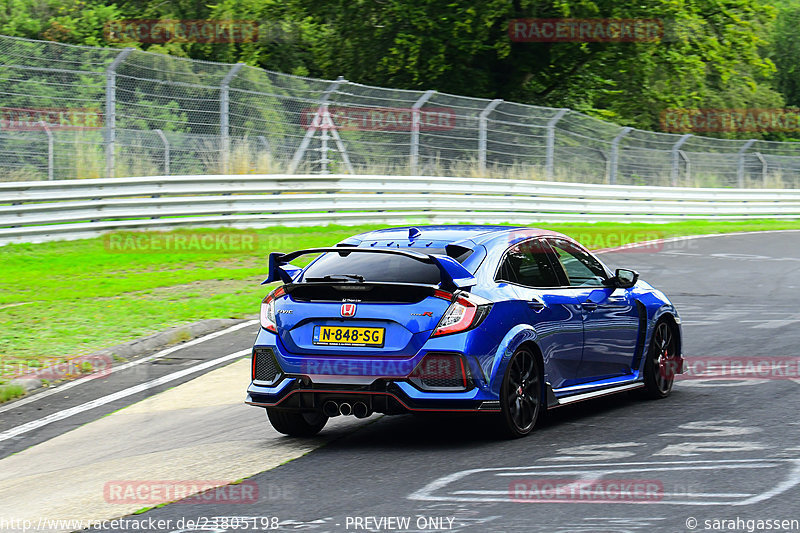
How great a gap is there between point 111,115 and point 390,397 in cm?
1349

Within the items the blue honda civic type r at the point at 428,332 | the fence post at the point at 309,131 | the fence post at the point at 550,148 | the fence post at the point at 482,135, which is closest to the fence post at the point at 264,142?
the fence post at the point at 309,131

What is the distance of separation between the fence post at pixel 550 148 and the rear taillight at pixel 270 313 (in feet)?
69.3

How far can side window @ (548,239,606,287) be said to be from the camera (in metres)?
8.50

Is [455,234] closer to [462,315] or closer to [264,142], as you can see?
[462,315]

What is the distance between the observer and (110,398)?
936 centimetres

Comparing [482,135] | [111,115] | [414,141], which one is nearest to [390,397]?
[111,115]

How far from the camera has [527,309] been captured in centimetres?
760

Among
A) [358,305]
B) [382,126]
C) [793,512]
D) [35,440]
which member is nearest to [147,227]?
[382,126]

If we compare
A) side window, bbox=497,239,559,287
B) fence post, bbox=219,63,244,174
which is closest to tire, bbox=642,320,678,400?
side window, bbox=497,239,559,287

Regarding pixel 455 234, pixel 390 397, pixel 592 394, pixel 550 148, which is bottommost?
pixel 592 394

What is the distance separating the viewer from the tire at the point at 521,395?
7254 millimetres

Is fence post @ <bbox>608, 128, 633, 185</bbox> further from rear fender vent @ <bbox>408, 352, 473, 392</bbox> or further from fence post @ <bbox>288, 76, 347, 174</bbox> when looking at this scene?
rear fender vent @ <bbox>408, 352, 473, 392</bbox>

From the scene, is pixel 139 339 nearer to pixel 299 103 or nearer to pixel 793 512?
pixel 793 512

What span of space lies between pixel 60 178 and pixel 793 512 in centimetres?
1553
